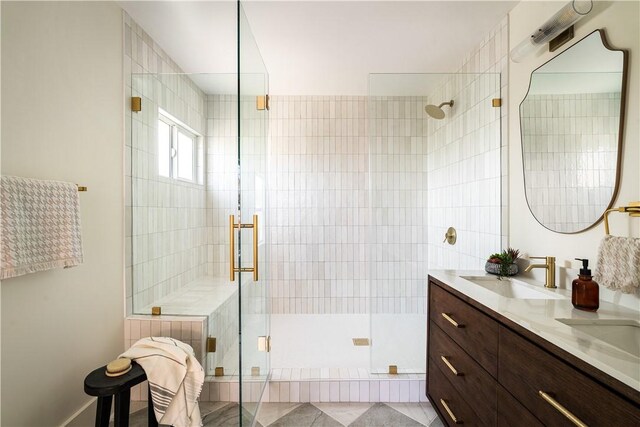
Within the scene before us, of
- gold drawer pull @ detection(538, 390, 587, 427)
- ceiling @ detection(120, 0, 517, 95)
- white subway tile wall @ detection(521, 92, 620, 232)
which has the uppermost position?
ceiling @ detection(120, 0, 517, 95)

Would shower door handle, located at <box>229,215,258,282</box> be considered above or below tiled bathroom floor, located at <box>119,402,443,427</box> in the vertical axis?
above

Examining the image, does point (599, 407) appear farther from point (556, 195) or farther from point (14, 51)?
point (14, 51)

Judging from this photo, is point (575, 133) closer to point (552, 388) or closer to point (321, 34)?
point (552, 388)

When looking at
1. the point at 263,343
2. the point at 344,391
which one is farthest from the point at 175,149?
the point at 344,391

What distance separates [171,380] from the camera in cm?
152

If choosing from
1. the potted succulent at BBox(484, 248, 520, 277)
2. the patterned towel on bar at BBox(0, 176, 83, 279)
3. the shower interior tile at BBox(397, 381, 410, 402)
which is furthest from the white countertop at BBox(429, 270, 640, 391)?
the patterned towel on bar at BBox(0, 176, 83, 279)

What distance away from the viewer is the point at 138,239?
2115 mm

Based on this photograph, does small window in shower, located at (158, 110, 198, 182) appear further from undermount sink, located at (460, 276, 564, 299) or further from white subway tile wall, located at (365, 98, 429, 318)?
undermount sink, located at (460, 276, 564, 299)

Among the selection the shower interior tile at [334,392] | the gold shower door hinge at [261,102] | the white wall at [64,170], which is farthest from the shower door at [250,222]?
the white wall at [64,170]

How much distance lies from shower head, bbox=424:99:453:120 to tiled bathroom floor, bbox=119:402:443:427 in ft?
6.16

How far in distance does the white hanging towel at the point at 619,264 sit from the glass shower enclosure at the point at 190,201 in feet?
5.29

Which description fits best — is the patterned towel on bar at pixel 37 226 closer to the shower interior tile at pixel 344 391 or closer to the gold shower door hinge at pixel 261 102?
the gold shower door hinge at pixel 261 102

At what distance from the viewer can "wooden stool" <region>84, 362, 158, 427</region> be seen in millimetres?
1344

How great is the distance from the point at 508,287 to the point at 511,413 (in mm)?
782
